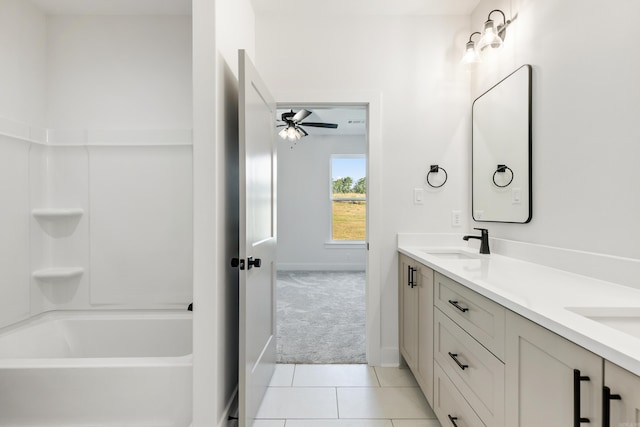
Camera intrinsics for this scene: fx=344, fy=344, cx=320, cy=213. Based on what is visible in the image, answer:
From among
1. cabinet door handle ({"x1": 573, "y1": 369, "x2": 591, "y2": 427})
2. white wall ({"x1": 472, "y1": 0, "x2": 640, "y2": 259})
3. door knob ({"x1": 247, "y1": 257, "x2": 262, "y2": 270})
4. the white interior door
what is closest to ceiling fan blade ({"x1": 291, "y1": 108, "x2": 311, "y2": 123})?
the white interior door

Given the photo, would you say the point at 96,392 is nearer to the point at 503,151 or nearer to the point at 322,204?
the point at 503,151

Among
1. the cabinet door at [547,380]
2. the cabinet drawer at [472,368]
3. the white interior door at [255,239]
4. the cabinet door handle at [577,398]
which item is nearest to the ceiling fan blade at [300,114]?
the white interior door at [255,239]

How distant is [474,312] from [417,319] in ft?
2.74

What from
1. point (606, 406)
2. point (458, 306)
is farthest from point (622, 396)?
point (458, 306)

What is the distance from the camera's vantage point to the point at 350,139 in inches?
Result: 260

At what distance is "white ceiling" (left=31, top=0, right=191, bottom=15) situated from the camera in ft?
7.55

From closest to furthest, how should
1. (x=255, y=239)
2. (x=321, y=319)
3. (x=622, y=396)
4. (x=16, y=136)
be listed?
(x=622, y=396), (x=255, y=239), (x=16, y=136), (x=321, y=319)

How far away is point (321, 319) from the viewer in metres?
3.70

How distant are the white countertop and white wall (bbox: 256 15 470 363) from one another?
759 mm

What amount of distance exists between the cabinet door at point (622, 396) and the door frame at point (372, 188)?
6.33 ft

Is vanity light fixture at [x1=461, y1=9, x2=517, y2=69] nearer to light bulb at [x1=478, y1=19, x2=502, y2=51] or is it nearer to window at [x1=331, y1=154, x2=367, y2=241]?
light bulb at [x1=478, y1=19, x2=502, y2=51]

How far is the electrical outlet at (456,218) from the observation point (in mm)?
2668

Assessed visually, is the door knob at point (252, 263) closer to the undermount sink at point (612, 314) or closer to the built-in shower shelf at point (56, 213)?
the undermount sink at point (612, 314)

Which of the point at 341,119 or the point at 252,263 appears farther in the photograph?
the point at 341,119
